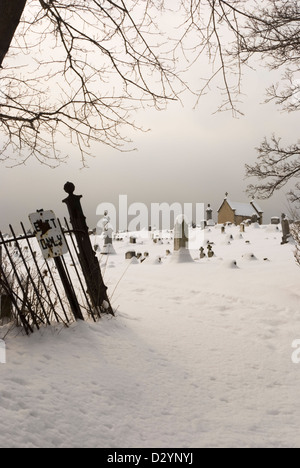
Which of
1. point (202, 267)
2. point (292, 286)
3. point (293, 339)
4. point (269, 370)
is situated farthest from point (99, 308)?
point (202, 267)

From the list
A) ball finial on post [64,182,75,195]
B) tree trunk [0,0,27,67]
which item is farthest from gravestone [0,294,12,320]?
tree trunk [0,0,27,67]

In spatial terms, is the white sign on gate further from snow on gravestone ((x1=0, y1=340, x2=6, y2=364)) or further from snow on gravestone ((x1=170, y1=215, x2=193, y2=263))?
snow on gravestone ((x1=170, y1=215, x2=193, y2=263))

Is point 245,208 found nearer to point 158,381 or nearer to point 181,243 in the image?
point 181,243

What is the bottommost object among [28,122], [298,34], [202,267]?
[202,267]

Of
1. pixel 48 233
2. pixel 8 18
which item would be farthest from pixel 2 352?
pixel 8 18

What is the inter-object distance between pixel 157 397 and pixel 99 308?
2.38m

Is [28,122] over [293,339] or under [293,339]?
over

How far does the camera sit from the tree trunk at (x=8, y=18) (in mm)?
3928

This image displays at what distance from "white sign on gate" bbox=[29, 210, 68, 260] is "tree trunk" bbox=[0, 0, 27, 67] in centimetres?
190

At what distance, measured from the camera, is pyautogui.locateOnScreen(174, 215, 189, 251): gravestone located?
1470 cm

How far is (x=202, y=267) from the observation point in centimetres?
1264

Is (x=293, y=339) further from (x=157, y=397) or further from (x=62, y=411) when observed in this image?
(x=62, y=411)
